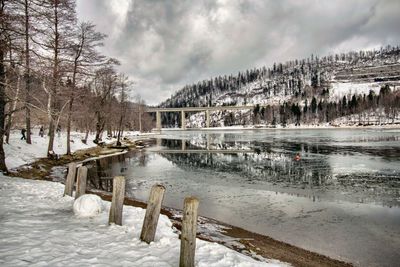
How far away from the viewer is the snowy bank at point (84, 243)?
7191 millimetres

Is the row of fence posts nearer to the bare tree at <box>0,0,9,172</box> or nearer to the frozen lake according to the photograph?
the bare tree at <box>0,0,9,172</box>

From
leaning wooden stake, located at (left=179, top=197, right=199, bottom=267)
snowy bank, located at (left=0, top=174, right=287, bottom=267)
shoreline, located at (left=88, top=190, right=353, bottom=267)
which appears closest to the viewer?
leaning wooden stake, located at (left=179, top=197, right=199, bottom=267)

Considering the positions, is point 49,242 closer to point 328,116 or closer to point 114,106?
point 114,106

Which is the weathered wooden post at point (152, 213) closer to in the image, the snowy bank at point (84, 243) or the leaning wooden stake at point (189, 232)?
the snowy bank at point (84, 243)

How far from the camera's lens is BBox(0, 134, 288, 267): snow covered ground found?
7.20m

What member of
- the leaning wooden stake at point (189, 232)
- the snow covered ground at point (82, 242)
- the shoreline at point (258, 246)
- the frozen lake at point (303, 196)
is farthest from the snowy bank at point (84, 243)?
the frozen lake at point (303, 196)

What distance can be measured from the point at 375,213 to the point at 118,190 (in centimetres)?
1289

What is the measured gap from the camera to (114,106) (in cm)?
6344

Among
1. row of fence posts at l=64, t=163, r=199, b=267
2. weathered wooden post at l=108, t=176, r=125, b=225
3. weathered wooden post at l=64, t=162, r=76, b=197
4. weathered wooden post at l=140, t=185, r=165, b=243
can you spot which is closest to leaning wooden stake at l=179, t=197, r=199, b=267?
row of fence posts at l=64, t=163, r=199, b=267

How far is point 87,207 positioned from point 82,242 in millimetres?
2567

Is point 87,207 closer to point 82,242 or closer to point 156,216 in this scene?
point 82,242

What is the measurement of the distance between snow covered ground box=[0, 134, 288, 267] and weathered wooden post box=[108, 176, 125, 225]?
0.86ft

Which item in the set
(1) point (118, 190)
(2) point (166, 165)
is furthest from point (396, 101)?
(1) point (118, 190)

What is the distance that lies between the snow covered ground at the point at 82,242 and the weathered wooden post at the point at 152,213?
0.21 meters
